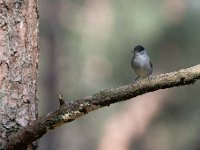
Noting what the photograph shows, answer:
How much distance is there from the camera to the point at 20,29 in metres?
3.71

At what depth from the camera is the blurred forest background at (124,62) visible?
17859mm

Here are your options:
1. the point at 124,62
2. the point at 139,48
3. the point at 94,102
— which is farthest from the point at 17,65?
the point at 124,62

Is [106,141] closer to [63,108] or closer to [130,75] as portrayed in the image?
[130,75]

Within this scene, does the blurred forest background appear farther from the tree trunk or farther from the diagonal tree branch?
the diagonal tree branch

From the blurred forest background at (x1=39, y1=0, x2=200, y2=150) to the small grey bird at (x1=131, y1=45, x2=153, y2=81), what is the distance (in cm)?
960

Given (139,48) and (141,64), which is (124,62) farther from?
(141,64)

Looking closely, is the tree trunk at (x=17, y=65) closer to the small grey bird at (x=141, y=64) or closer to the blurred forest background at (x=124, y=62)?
the small grey bird at (x=141, y=64)

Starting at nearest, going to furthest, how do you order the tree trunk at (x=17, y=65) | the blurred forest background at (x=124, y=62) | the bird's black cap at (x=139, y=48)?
the tree trunk at (x=17, y=65) < the bird's black cap at (x=139, y=48) < the blurred forest background at (x=124, y=62)

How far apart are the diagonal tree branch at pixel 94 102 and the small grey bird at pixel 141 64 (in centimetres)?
235

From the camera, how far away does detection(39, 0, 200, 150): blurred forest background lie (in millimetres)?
17859

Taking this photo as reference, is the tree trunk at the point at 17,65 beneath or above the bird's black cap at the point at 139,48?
above

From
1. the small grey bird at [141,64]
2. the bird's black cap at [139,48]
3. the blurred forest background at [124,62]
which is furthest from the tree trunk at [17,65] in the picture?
the blurred forest background at [124,62]

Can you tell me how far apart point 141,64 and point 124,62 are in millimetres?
13656

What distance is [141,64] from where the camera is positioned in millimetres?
5805
